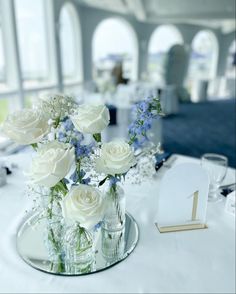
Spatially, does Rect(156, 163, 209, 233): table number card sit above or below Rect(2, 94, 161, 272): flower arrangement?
below

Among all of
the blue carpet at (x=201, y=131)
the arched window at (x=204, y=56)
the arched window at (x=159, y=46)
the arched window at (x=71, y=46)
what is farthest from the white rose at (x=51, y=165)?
the arched window at (x=204, y=56)

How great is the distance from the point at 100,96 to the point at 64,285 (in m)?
3.82

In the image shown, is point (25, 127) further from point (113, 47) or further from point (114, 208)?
point (113, 47)

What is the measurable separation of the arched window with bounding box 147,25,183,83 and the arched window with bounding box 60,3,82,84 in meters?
3.37

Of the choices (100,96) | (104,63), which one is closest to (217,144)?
(100,96)

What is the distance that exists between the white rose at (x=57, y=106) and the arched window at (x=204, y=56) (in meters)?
11.3

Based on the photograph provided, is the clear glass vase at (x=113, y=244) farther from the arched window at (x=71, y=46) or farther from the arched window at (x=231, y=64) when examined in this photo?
the arched window at (x=231, y=64)

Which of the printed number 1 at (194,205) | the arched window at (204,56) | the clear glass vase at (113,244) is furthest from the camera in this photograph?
the arched window at (204,56)

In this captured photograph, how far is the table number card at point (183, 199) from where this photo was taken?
92 centimetres

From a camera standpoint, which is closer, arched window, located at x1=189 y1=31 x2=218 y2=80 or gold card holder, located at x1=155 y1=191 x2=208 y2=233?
gold card holder, located at x1=155 y1=191 x2=208 y2=233

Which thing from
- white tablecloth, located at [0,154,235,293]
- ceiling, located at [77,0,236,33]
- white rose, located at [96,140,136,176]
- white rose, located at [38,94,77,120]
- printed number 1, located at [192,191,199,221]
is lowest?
white tablecloth, located at [0,154,235,293]

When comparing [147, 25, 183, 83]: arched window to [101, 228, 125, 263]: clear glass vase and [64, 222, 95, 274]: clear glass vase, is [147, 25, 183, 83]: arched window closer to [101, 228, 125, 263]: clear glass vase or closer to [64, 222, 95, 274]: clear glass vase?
[101, 228, 125, 263]: clear glass vase

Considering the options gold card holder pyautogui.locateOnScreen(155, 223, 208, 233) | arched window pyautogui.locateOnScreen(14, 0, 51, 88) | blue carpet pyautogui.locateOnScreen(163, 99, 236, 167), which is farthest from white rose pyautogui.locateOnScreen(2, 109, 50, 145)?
arched window pyautogui.locateOnScreen(14, 0, 51, 88)

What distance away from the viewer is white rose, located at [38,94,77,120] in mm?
731
